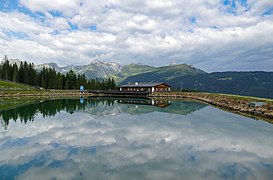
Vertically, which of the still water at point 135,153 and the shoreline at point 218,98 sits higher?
the shoreline at point 218,98

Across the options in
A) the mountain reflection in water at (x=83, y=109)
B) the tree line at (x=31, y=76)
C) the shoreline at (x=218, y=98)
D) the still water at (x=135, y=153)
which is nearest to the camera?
the still water at (x=135, y=153)

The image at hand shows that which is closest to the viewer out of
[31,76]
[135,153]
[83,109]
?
[135,153]

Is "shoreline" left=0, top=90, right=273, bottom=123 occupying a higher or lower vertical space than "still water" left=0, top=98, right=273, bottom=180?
higher

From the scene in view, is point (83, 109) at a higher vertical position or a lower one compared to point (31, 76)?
lower

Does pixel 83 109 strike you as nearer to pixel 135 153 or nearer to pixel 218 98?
pixel 135 153

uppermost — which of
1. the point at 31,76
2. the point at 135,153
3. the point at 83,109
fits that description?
the point at 31,76

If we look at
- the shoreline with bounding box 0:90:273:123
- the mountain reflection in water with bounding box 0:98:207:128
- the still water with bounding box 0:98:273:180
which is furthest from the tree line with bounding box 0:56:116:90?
the still water with bounding box 0:98:273:180

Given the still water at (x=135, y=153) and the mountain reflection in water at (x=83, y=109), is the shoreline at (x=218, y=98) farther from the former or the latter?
the still water at (x=135, y=153)

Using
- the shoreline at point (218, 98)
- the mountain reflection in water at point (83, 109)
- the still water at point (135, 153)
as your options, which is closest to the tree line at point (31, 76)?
the shoreline at point (218, 98)

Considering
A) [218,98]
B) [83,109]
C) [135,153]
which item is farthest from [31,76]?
[135,153]

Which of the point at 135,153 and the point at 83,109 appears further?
the point at 83,109

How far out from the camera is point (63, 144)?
63.4 feet

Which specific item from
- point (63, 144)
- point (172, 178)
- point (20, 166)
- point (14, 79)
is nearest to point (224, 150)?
point (172, 178)

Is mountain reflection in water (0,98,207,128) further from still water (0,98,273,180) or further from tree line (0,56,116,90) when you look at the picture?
tree line (0,56,116,90)
